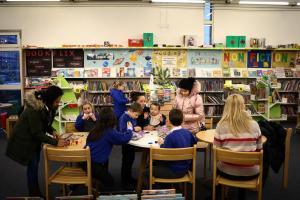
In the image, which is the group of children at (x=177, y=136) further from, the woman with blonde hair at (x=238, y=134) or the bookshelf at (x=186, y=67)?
the bookshelf at (x=186, y=67)

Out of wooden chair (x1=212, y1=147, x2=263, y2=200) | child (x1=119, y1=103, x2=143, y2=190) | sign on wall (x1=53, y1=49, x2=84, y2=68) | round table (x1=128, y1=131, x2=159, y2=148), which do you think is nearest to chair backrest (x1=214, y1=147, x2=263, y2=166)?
wooden chair (x1=212, y1=147, x2=263, y2=200)

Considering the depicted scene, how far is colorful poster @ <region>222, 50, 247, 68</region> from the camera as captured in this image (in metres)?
9.70

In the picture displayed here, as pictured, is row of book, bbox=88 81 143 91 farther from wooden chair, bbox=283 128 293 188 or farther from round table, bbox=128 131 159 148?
wooden chair, bbox=283 128 293 188

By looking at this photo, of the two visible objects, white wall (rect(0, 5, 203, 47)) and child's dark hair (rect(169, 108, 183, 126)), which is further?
white wall (rect(0, 5, 203, 47))

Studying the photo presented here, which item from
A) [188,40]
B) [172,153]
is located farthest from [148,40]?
[172,153]

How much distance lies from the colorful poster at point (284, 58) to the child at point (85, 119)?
6.77m

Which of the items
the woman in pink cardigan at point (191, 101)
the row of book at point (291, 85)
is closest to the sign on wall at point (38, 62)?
the woman in pink cardigan at point (191, 101)

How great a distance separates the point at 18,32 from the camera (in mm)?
9375

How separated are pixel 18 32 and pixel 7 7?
2.47 feet

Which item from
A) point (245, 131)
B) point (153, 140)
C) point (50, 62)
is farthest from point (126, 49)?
point (245, 131)

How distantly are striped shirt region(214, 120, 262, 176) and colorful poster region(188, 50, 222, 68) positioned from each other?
6.22 meters

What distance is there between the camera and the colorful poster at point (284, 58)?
9812 mm

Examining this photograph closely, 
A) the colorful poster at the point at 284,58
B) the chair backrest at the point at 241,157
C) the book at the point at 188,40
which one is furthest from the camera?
the colorful poster at the point at 284,58

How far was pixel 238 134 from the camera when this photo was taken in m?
3.50
